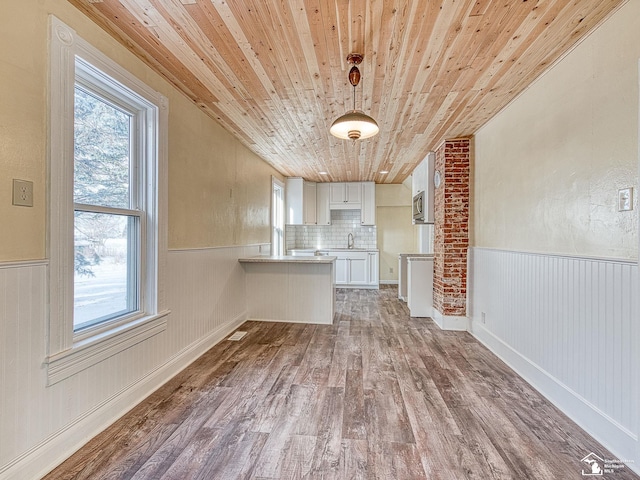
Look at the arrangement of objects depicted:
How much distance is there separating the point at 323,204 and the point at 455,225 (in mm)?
3721

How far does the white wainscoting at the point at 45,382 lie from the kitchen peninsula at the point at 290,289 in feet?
5.07

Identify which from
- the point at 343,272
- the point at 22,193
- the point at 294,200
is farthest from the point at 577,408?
the point at 294,200

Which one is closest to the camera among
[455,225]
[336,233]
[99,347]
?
[99,347]

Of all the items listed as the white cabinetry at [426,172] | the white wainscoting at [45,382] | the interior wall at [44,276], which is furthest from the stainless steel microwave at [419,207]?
the white wainscoting at [45,382]

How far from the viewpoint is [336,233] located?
7.67m

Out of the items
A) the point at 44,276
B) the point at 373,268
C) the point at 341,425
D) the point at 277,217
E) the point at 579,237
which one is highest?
the point at 277,217

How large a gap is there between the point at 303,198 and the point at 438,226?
3281 mm

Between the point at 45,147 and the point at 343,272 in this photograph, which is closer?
the point at 45,147

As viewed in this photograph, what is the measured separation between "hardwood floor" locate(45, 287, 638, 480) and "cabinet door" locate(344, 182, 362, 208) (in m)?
4.44

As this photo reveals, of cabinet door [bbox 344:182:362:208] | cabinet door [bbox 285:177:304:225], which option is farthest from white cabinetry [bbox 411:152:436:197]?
cabinet door [bbox 285:177:304:225]

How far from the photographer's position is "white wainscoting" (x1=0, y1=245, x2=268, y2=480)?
1.40 metres

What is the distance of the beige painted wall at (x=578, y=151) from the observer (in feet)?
5.47

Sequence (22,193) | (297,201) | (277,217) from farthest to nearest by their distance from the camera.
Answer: (297,201) < (277,217) < (22,193)

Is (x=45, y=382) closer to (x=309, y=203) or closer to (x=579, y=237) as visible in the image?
(x=579, y=237)
